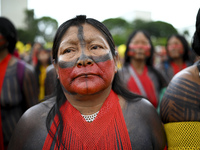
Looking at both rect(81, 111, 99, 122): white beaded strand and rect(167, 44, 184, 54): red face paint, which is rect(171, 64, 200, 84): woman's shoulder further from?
rect(167, 44, 184, 54): red face paint

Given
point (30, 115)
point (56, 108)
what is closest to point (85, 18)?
point (56, 108)

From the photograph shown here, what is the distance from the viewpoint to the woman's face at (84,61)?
5.66 ft

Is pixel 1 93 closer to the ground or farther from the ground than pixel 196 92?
closer to the ground

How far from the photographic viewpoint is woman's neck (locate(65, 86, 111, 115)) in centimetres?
183

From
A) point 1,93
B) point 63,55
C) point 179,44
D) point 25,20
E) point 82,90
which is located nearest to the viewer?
point 82,90

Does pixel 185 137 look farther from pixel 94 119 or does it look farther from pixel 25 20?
pixel 25 20

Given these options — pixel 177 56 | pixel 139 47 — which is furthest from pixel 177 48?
pixel 139 47

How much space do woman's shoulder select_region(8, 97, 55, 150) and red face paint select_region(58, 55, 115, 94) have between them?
0.35m

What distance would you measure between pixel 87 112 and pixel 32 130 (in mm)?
495

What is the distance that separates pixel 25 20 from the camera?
43.6 metres

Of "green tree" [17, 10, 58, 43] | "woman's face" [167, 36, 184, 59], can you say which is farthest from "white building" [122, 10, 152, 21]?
"woman's face" [167, 36, 184, 59]

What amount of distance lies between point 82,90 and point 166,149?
94cm

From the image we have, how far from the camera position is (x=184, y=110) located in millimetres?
1803

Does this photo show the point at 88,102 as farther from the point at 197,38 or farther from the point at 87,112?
the point at 197,38
